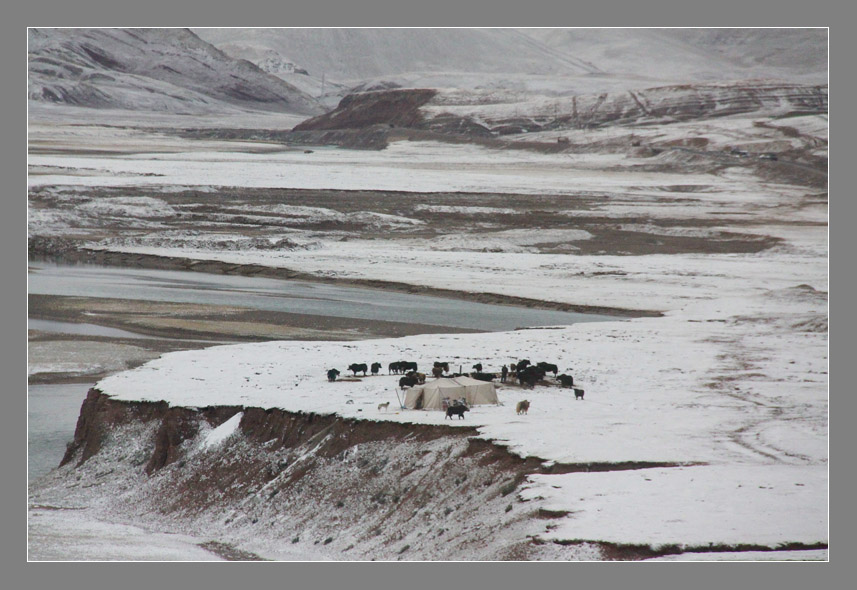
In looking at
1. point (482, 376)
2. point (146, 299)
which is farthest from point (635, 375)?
point (146, 299)

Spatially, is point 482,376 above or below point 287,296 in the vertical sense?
below

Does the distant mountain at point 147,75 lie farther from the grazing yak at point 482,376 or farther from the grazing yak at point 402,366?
the grazing yak at point 482,376

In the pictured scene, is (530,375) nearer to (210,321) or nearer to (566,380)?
(566,380)

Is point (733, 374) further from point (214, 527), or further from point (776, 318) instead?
point (214, 527)

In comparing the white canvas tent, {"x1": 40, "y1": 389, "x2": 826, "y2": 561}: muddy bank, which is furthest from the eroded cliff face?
the white canvas tent

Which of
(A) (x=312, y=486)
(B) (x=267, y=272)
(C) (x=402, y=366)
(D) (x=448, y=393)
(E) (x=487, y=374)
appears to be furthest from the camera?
(B) (x=267, y=272)

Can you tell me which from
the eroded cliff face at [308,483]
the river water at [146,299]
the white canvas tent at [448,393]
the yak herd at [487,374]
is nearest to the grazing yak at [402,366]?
the yak herd at [487,374]
